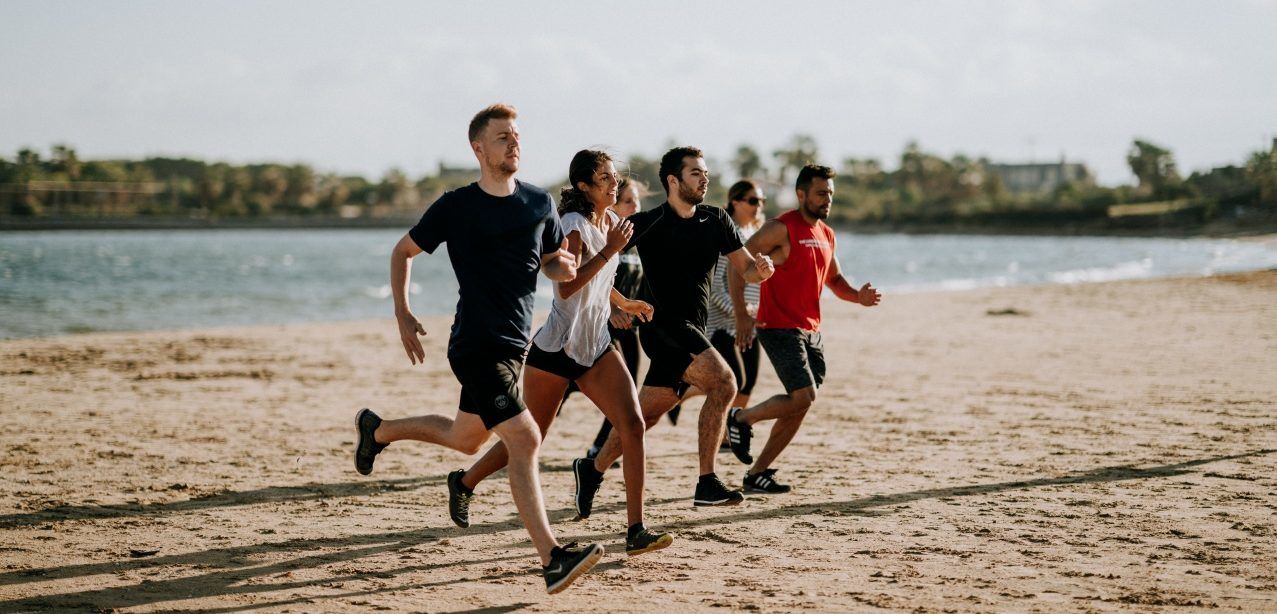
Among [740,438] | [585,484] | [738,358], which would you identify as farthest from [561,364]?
[738,358]

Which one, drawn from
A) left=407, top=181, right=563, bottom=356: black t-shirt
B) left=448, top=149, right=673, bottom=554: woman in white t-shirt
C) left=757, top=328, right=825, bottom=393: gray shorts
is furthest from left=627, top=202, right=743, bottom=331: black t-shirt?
left=407, top=181, right=563, bottom=356: black t-shirt

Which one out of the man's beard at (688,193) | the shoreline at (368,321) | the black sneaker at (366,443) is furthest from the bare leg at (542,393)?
the shoreline at (368,321)

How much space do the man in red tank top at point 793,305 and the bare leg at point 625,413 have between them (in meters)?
1.85

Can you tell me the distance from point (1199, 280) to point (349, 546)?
31.8 m

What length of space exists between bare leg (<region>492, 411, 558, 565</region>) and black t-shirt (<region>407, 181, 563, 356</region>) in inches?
14.2

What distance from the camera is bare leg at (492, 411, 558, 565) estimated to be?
4875mm

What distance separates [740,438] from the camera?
7977 millimetres

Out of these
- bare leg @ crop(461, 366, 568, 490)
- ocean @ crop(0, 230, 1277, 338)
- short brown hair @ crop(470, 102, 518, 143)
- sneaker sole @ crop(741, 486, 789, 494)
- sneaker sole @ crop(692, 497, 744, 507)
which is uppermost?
short brown hair @ crop(470, 102, 518, 143)

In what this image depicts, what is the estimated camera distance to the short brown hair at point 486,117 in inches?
194

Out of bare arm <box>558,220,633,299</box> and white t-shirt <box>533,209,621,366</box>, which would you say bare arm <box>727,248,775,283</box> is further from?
bare arm <box>558,220,633,299</box>

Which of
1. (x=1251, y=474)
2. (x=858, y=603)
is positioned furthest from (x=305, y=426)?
(x=1251, y=474)

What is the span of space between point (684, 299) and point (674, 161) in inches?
30.8

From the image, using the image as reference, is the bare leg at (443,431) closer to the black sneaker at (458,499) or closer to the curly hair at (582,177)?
the black sneaker at (458,499)

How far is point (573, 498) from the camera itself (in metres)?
7.22
